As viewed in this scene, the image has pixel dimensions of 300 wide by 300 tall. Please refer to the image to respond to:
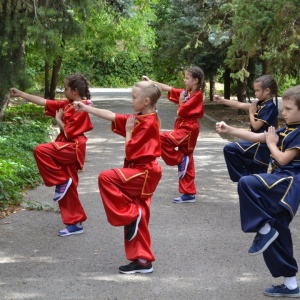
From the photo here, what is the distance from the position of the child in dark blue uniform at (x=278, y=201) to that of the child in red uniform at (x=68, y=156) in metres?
2.43

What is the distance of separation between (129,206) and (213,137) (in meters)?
12.4

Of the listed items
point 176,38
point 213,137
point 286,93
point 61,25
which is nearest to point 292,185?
point 286,93

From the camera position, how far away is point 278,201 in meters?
5.18

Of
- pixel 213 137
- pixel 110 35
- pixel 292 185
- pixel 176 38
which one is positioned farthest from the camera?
pixel 110 35

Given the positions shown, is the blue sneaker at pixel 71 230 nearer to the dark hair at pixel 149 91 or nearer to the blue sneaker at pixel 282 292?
the dark hair at pixel 149 91

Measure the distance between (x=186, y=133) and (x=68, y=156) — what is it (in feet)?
7.79

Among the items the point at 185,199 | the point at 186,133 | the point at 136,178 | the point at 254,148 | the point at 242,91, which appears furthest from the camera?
the point at 242,91

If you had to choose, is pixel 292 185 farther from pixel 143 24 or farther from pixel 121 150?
pixel 143 24

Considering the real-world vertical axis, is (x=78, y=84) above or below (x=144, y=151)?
above

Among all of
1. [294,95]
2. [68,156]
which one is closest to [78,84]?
[68,156]

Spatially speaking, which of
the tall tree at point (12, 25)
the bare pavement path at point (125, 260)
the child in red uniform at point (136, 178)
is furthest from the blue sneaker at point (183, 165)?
the tall tree at point (12, 25)

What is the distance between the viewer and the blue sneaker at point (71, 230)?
7372mm

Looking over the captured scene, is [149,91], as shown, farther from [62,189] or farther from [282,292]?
[282,292]

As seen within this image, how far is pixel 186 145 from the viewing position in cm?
930
